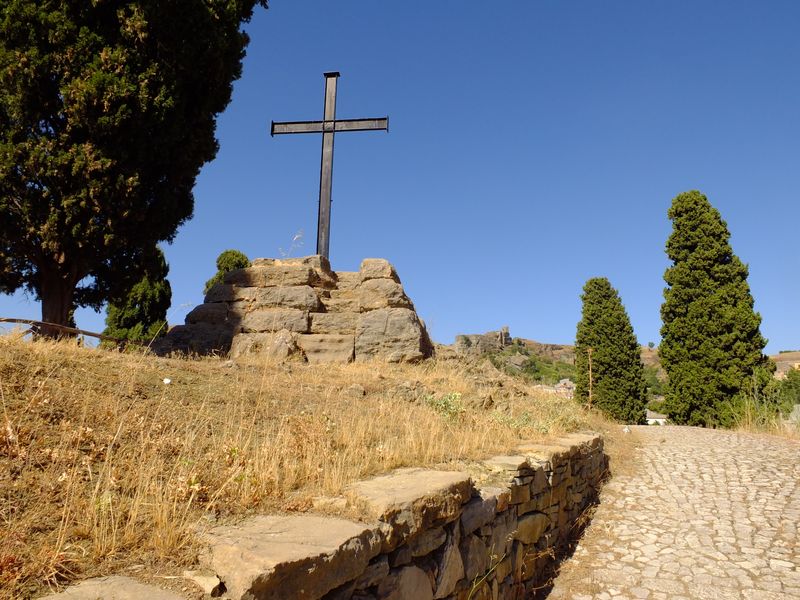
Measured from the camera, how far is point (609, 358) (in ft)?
54.7

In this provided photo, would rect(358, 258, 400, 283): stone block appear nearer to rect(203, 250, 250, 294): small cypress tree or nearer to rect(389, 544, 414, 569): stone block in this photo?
rect(389, 544, 414, 569): stone block

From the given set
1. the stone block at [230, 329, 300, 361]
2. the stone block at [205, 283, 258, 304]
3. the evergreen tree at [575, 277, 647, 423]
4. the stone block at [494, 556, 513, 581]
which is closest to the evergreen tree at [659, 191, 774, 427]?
the evergreen tree at [575, 277, 647, 423]

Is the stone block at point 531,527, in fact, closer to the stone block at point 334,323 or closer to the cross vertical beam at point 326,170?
the stone block at point 334,323

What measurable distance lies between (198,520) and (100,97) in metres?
8.00

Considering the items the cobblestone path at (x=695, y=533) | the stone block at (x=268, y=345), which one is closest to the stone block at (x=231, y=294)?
the stone block at (x=268, y=345)

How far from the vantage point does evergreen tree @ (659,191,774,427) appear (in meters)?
13.8

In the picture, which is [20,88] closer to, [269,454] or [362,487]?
[269,454]

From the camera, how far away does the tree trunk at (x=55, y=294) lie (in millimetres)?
8477

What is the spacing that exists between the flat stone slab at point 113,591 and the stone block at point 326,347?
6.96 m

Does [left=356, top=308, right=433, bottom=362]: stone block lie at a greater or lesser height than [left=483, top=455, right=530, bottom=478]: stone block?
greater

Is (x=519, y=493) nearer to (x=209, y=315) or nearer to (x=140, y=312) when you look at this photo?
(x=209, y=315)

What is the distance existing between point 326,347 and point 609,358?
36.8 feet

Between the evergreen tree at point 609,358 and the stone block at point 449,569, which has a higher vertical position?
the evergreen tree at point 609,358

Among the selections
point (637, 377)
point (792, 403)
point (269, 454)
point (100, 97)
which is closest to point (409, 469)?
point (269, 454)
